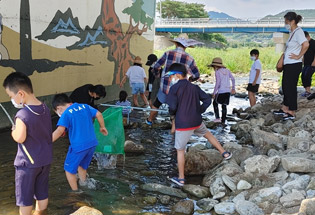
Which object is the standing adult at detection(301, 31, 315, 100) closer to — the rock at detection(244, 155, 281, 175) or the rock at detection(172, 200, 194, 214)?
the rock at detection(244, 155, 281, 175)

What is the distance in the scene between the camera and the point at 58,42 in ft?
30.0

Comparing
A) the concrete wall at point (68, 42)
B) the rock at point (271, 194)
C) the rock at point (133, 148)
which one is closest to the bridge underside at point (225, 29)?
the concrete wall at point (68, 42)

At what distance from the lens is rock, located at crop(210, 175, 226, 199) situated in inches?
193

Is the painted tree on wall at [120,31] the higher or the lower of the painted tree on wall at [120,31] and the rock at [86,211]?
the higher

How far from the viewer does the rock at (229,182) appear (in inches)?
199

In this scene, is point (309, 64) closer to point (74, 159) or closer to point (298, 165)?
point (298, 165)

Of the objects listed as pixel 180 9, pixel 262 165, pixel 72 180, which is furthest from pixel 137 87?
pixel 180 9

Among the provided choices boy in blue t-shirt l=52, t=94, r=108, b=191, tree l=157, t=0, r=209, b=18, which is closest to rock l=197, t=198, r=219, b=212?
boy in blue t-shirt l=52, t=94, r=108, b=191

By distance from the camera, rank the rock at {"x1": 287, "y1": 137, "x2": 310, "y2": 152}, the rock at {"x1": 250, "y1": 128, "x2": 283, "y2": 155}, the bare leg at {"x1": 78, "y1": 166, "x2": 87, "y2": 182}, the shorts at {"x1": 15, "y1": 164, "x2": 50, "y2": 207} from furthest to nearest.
Result: the rock at {"x1": 250, "y1": 128, "x2": 283, "y2": 155}
the rock at {"x1": 287, "y1": 137, "x2": 310, "y2": 152}
the bare leg at {"x1": 78, "y1": 166, "x2": 87, "y2": 182}
the shorts at {"x1": 15, "y1": 164, "x2": 50, "y2": 207}

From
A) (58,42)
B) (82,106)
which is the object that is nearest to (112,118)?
(82,106)

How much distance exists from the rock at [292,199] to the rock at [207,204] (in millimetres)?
812

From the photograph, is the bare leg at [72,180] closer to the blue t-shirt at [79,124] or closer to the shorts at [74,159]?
the shorts at [74,159]

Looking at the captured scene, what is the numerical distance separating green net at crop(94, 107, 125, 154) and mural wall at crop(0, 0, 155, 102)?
9.64 feet

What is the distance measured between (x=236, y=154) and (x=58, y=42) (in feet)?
17.4
